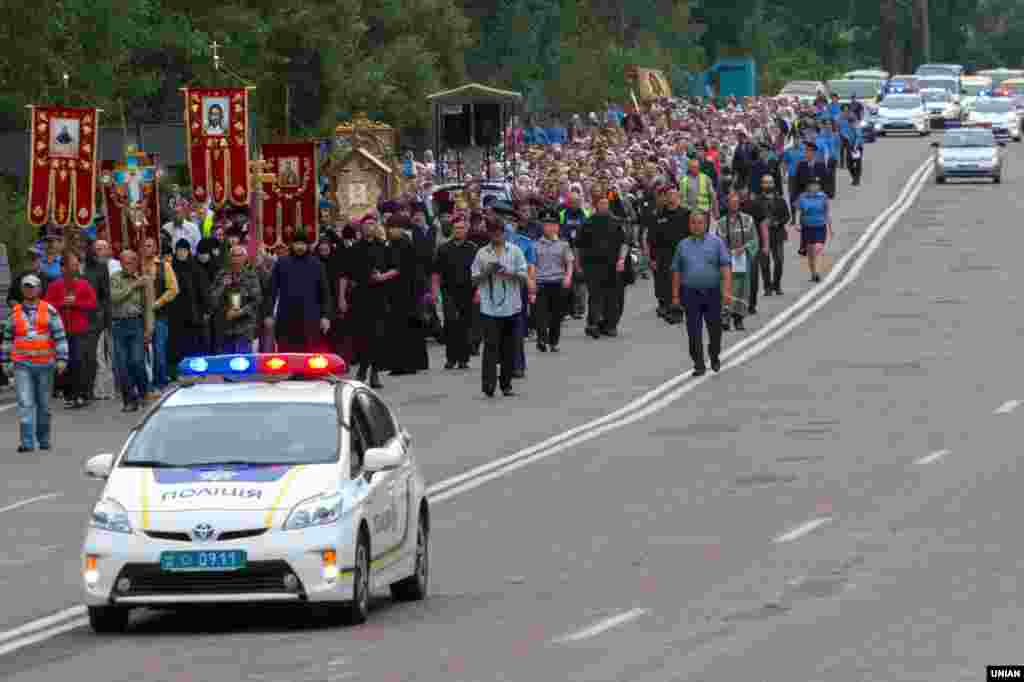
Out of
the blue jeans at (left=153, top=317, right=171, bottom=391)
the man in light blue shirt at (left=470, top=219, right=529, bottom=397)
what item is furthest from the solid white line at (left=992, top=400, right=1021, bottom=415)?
the blue jeans at (left=153, top=317, right=171, bottom=391)

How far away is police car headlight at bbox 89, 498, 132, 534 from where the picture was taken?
1527 centimetres

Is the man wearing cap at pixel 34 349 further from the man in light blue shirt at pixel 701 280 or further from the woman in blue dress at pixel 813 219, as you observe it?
the woman in blue dress at pixel 813 219

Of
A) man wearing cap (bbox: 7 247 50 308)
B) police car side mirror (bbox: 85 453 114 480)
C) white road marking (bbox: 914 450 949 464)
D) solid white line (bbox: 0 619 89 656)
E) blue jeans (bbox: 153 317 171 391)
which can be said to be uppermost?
man wearing cap (bbox: 7 247 50 308)

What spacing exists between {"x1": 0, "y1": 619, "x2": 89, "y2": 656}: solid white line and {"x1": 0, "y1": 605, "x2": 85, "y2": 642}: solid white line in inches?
4.5

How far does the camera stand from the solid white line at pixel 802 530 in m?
19.6

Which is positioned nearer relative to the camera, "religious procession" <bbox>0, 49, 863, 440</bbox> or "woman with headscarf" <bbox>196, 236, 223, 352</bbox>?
"religious procession" <bbox>0, 49, 863, 440</bbox>

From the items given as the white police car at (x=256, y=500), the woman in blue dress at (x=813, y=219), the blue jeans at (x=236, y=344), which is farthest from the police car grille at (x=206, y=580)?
the woman in blue dress at (x=813, y=219)

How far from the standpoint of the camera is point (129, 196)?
3438cm

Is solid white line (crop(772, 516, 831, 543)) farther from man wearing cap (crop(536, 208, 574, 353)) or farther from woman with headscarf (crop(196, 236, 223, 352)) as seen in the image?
man wearing cap (crop(536, 208, 574, 353))

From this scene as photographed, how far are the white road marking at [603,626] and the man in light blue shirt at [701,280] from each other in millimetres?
16039

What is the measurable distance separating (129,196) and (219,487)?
19.3 meters

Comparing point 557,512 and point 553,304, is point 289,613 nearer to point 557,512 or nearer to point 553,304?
point 557,512

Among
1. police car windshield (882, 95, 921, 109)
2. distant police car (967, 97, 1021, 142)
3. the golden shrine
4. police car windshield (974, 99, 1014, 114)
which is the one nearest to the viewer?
the golden shrine

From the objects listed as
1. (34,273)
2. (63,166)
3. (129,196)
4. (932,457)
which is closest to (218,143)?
(129,196)
